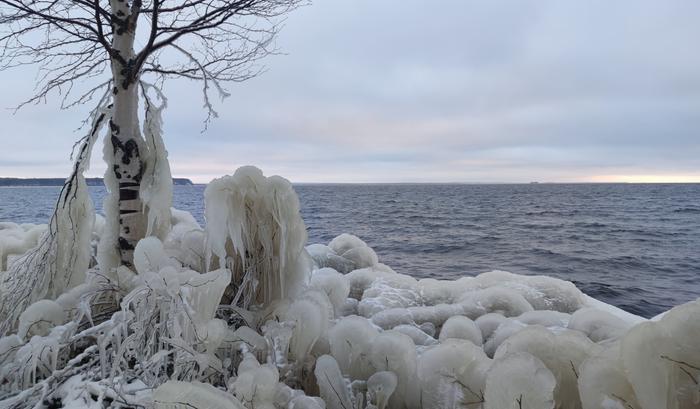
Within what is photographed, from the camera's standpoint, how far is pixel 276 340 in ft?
9.71

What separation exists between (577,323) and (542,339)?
5.41ft

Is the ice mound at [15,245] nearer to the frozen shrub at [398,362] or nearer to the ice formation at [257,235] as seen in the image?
the ice formation at [257,235]

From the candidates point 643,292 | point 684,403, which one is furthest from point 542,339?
point 643,292

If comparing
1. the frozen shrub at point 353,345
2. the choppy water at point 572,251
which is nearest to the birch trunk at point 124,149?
the frozen shrub at point 353,345

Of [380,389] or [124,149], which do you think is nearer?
[380,389]

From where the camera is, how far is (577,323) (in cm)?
359

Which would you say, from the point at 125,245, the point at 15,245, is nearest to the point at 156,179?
the point at 125,245

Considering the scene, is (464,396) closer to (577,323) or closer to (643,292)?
(577,323)

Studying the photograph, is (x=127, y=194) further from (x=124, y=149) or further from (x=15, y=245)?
(x=15, y=245)

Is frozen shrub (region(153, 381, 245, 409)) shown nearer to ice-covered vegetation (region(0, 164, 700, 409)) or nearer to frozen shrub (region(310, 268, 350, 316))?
ice-covered vegetation (region(0, 164, 700, 409))

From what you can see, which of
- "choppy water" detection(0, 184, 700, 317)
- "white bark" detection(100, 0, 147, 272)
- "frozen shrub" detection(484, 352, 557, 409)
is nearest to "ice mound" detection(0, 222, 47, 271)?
"white bark" detection(100, 0, 147, 272)

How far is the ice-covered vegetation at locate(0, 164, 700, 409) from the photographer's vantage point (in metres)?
1.85

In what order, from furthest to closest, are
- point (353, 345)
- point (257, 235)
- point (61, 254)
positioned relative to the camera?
point (61, 254), point (257, 235), point (353, 345)

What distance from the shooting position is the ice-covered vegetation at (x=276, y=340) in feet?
6.07
